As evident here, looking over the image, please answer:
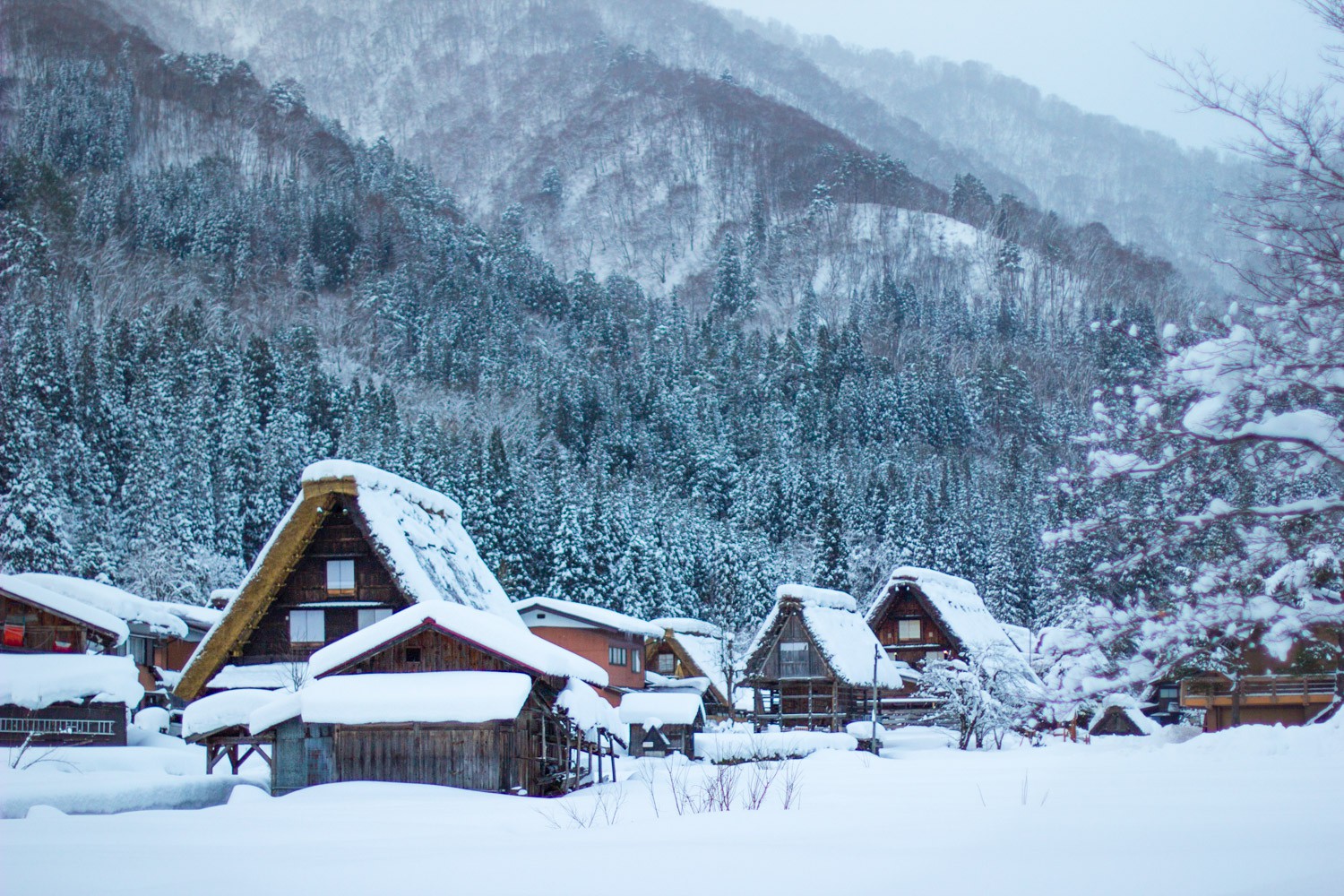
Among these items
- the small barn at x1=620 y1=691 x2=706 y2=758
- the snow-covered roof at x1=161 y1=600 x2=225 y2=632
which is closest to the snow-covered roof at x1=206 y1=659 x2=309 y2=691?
the small barn at x1=620 y1=691 x2=706 y2=758

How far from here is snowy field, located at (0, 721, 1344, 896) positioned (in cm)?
664

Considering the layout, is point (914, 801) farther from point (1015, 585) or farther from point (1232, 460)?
point (1015, 585)

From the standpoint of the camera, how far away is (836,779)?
19.4 meters

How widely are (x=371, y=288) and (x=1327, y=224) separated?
360 feet

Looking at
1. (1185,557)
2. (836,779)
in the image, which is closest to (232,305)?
(836,779)

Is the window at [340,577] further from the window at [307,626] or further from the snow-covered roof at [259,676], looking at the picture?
the snow-covered roof at [259,676]

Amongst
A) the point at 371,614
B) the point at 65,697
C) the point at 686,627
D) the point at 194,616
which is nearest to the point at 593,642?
the point at 686,627

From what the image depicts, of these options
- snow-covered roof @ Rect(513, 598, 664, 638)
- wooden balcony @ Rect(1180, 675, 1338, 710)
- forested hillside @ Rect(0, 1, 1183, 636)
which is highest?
forested hillside @ Rect(0, 1, 1183, 636)

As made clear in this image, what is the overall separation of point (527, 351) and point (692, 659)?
6420 cm

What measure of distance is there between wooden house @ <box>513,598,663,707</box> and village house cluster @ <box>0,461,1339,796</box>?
11cm

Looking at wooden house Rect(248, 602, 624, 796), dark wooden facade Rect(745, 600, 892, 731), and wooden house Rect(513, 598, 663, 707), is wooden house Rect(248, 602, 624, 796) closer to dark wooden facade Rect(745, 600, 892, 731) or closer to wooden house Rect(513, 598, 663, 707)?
dark wooden facade Rect(745, 600, 892, 731)

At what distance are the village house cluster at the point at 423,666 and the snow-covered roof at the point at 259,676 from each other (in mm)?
47

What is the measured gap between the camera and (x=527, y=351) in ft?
358

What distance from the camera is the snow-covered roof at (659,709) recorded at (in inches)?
1316
